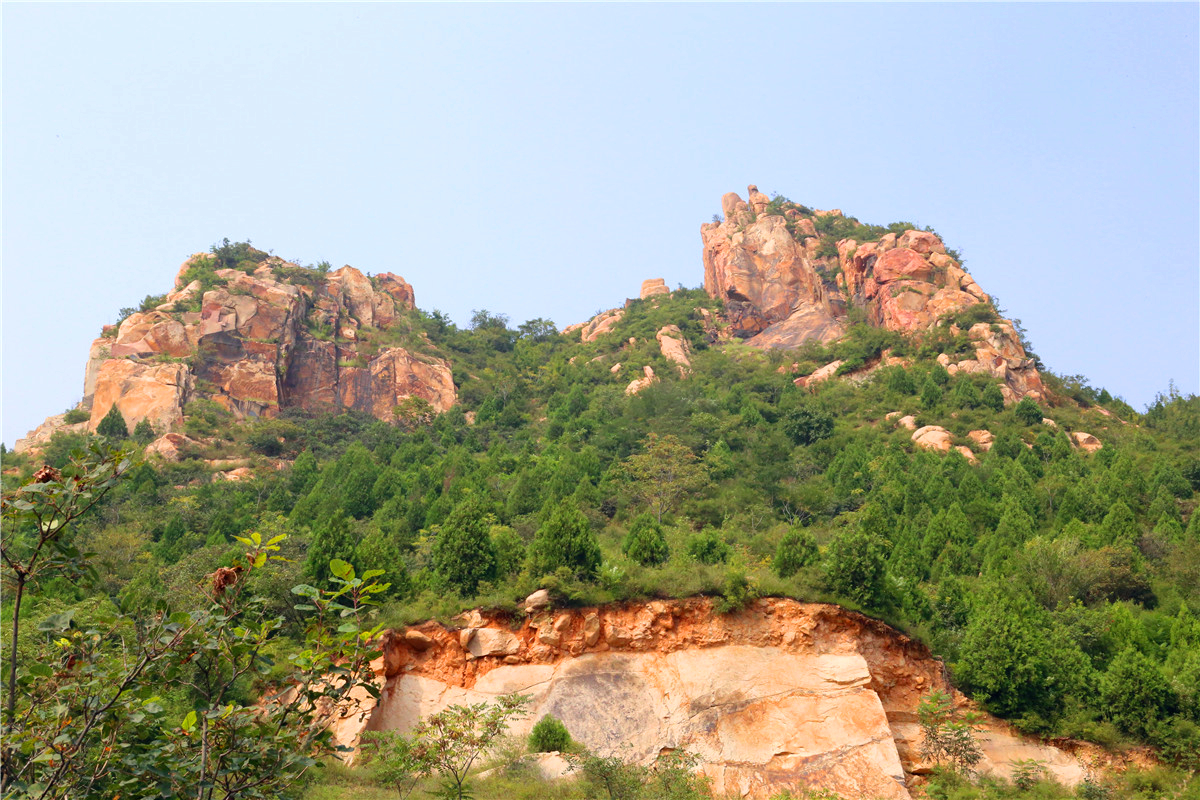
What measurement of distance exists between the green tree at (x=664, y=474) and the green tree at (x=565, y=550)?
10.8 meters

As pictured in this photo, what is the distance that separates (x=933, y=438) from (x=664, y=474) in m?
14.2

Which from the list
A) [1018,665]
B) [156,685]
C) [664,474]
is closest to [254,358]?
[664,474]

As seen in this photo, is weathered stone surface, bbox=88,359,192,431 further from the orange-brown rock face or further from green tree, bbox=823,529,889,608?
green tree, bbox=823,529,889,608

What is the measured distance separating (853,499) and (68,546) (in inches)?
1439

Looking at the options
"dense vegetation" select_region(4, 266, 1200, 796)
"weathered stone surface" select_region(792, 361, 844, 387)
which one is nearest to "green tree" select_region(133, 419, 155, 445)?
"dense vegetation" select_region(4, 266, 1200, 796)

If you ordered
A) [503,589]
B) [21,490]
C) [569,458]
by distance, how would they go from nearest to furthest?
[21,490]
[503,589]
[569,458]

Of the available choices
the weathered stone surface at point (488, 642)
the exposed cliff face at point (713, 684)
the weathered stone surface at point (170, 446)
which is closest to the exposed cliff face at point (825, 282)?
the exposed cliff face at point (713, 684)

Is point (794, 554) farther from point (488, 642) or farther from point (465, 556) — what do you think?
point (465, 556)

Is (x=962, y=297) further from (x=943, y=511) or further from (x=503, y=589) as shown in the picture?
(x=503, y=589)

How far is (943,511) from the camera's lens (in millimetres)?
33688

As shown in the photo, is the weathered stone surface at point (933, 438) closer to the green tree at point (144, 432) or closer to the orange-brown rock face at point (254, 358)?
the orange-brown rock face at point (254, 358)

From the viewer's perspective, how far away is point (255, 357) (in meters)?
55.6

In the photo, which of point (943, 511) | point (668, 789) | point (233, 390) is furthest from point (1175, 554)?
point (233, 390)

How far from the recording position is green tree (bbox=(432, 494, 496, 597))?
2594 cm
